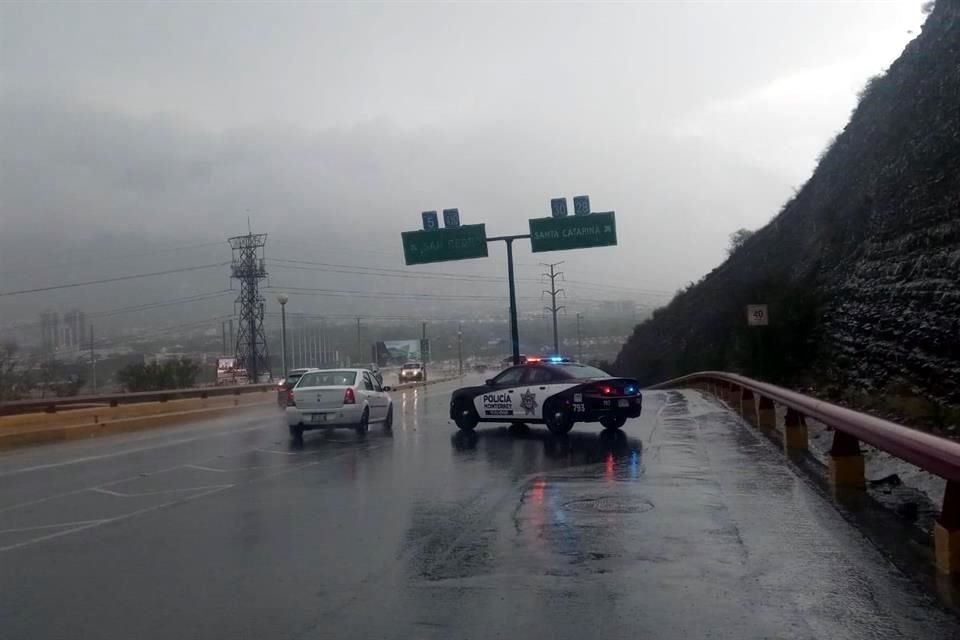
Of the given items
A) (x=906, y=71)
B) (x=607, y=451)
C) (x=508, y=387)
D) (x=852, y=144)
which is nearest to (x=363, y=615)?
(x=607, y=451)

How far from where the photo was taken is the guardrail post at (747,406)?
2318cm

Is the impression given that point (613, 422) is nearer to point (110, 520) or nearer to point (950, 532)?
point (110, 520)

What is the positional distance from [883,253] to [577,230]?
1439 cm

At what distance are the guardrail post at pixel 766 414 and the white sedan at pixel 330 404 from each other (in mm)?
8467

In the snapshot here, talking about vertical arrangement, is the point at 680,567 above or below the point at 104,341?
below

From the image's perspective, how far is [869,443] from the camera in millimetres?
10227

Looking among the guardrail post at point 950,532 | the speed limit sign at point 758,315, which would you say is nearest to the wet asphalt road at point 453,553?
the guardrail post at point 950,532

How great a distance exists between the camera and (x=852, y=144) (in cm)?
4122

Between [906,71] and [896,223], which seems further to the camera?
[906,71]

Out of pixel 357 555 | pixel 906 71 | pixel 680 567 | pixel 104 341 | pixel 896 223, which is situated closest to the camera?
pixel 680 567

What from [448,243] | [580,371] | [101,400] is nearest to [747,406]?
[580,371]

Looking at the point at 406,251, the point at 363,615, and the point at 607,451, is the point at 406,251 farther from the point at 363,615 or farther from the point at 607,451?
the point at 363,615

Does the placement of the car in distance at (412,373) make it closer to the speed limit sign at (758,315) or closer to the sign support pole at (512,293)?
the sign support pole at (512,293)

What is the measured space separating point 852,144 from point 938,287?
20.1 meters
